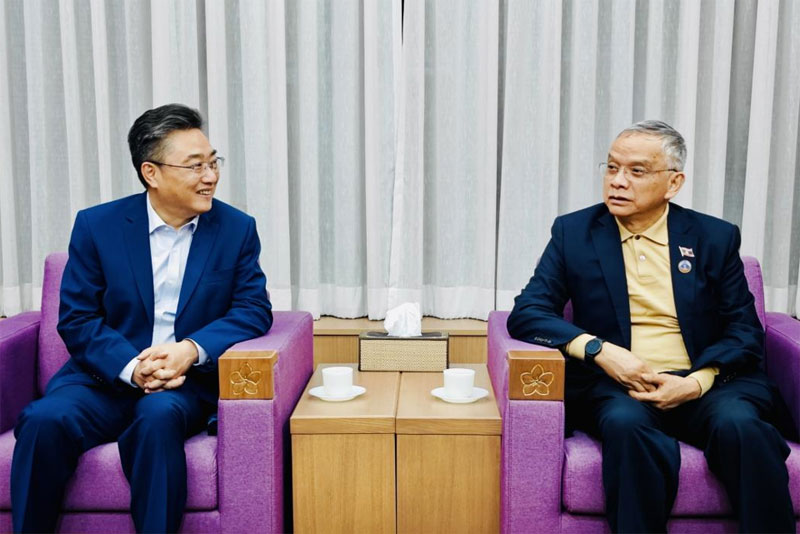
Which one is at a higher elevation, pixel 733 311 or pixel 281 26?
pixel 281 26

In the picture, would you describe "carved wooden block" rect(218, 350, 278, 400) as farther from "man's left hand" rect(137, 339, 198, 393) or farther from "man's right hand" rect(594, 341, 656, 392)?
"man's right hand" rect(594, 341, 656, 392)

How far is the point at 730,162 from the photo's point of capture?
3.17m

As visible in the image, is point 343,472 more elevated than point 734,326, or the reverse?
point 734,326

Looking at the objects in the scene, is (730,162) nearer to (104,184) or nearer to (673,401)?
(673,401)

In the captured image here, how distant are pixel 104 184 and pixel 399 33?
1.30 metres

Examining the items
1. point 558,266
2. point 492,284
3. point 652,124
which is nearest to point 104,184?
point 492,284

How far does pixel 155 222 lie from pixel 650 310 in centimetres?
148

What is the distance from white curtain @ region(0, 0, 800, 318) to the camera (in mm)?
3027

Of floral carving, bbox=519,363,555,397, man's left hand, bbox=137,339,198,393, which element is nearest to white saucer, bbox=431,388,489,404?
floral carving, bbox=519,363,555,397

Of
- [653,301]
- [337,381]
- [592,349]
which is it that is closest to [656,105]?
[653,301]

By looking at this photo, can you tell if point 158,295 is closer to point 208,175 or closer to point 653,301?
point 208,175

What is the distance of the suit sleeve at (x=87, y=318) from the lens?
7.23 ft

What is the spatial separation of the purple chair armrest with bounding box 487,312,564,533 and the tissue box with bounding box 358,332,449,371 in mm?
649

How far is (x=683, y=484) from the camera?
1979mm
